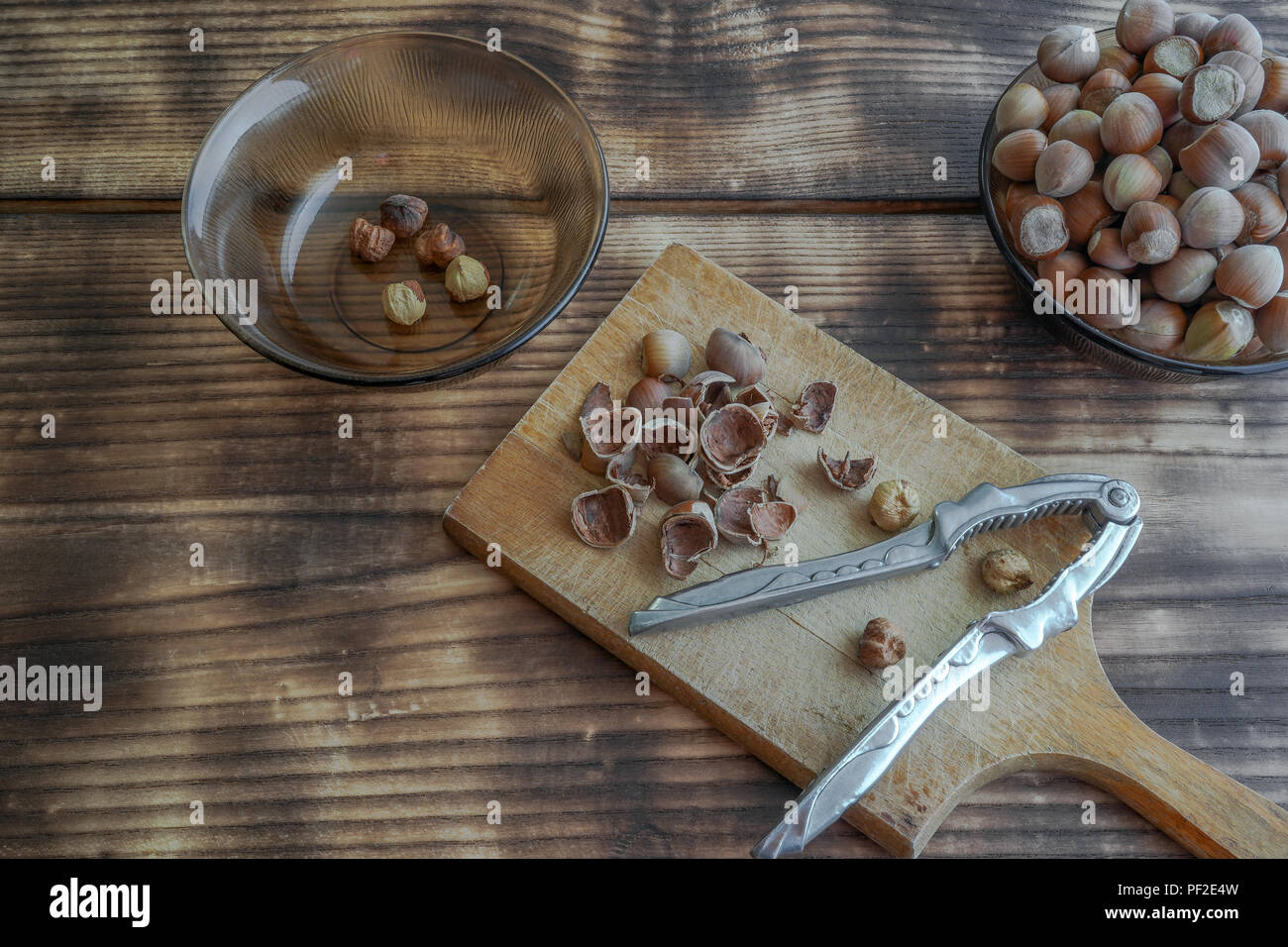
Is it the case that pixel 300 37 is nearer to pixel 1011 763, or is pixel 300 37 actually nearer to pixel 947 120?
pixel 947 120

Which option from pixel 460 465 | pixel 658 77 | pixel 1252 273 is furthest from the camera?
pixel 658 77

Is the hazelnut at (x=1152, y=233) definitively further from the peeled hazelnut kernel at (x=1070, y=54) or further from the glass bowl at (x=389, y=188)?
the glass bowl at (x=389, y=188)

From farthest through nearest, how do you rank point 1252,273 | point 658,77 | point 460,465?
point 658,77 → point 460,465 → point 1252,273

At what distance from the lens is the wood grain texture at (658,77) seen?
808 millimetres

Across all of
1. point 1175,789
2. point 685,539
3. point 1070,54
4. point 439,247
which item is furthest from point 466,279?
point 1175,789

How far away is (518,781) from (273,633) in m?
0.21

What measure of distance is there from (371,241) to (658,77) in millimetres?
300

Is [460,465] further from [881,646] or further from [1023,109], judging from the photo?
[1023,109]

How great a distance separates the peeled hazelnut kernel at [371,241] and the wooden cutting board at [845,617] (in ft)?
0.58

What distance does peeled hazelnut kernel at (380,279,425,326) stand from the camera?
715mm

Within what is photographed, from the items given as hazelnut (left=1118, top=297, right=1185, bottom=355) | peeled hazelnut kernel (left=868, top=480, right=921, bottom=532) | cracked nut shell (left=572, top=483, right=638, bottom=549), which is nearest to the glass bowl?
cracked nut shell (left=572, top=483, right=638, bottom=549)

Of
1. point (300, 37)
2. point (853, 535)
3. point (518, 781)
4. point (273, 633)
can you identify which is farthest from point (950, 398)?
point (300, 37)

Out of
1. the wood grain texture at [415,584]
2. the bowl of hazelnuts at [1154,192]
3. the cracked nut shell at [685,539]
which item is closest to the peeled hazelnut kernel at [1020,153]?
the bowl of hazelnuts at [1154,192]

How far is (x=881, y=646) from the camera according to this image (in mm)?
627
